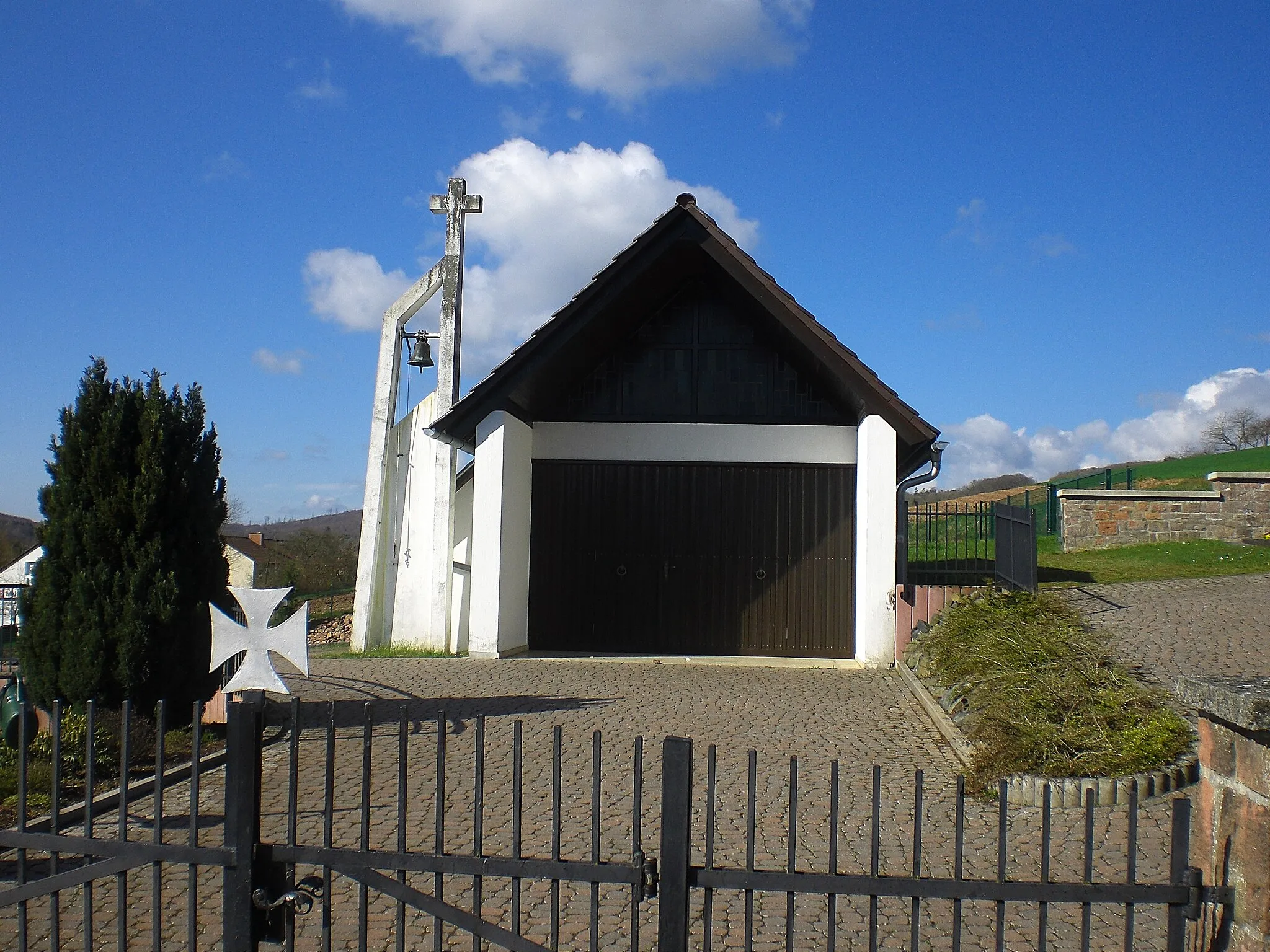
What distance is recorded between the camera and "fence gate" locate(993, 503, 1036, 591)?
1223cm

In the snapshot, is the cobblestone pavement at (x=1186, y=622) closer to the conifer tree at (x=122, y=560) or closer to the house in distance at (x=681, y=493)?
the house in distance at (x=681, y=493)

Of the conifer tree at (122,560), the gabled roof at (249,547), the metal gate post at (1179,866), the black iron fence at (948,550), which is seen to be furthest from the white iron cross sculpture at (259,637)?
the gabled roof at (249,547)

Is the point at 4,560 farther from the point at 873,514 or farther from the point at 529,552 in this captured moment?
the point at 873,514

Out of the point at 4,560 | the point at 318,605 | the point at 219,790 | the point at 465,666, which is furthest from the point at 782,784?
the point at 4,560

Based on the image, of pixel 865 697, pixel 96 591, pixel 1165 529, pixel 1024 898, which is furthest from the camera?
pixel 1165 529

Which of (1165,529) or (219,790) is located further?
(1165,529)

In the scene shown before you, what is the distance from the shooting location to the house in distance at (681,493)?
13.4m

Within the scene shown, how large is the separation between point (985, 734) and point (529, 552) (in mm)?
8142

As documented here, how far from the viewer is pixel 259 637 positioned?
5.65m

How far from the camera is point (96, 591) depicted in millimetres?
7145

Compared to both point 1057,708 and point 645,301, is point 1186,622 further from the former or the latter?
point 645,301

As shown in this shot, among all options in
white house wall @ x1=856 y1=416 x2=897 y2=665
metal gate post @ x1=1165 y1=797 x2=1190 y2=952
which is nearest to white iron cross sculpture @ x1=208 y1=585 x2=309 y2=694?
metal gate post @ x1=1165 y1=797 x2=1190 y2=952

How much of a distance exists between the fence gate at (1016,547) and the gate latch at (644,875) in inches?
378

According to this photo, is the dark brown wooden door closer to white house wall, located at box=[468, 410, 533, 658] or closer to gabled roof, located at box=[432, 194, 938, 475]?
white house wall, located at box=[468, 410, 533, 658]
